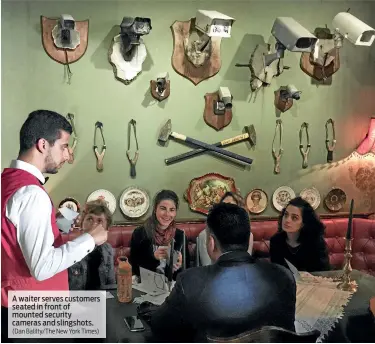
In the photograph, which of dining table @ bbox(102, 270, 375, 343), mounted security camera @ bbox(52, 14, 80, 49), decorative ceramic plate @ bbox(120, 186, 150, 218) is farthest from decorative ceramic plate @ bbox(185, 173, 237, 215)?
dining table @ bbox(102, 270, 375, 343)

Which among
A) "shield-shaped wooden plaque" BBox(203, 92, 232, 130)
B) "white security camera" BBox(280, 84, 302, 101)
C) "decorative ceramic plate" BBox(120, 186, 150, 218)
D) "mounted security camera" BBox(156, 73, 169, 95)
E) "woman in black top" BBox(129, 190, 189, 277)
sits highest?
"mounted security camera" BBox(156, 73, 169, 95)

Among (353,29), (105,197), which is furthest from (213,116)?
(353,29)

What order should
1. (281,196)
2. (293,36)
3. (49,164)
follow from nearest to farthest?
(49,164)
(293,36)
(281,196)

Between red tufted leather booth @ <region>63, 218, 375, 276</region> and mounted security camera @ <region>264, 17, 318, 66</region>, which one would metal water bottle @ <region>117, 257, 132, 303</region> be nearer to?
red tufted leather booth @ <region>63, 218, 375, 276</region>

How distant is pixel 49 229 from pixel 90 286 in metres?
0.78

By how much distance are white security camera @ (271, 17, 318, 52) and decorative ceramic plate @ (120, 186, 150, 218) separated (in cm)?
120

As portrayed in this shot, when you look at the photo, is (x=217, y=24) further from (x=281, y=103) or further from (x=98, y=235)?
(x=98, y=235)

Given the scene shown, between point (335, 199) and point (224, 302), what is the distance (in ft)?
6.80

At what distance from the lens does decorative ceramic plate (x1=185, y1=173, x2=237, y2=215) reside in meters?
3.05

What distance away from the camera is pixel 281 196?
10.5ft

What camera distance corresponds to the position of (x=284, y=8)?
3.02 metres

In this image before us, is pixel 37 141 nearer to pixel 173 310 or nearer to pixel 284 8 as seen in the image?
pixel 173 310

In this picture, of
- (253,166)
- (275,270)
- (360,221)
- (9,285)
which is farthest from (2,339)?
(360,221)

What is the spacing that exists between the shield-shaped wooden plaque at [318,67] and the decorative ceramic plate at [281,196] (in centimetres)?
75
